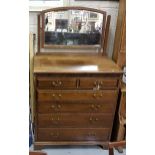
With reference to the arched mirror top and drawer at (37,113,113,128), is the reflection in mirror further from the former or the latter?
drawer at (37,113,113,128)

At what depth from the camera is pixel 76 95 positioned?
7.16 ft

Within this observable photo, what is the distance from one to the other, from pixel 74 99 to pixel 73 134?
15.3 inches

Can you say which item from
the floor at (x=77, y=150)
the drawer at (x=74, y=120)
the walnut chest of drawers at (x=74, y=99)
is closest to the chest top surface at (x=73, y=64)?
the walnut chest of drawers at (x=74, y=99)

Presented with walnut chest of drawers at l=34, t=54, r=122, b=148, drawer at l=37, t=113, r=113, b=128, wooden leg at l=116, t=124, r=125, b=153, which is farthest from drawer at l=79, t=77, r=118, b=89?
wooden leg at l=116, t=124, r=125, b=153

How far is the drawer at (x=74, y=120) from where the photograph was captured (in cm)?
226

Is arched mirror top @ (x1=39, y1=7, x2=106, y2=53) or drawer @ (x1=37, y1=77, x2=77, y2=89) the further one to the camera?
arched mirror top @ (x1=39, y1=7, x2=106, y2=53)

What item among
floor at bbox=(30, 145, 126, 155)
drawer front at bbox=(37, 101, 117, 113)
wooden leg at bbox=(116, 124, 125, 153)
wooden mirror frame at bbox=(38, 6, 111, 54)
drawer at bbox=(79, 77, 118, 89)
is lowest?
floor at bbox=(30, 145, 126, 155)

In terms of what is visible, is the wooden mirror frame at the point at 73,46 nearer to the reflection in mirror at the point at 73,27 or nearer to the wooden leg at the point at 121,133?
the reflection in mirror at the point at 73,27

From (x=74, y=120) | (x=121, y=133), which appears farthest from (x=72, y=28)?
(x=121, y=133)

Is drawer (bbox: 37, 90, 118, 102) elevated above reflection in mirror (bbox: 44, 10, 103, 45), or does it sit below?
below

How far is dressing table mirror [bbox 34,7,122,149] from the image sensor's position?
2.13 meters

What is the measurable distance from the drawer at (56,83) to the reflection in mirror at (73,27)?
0.51 meters
